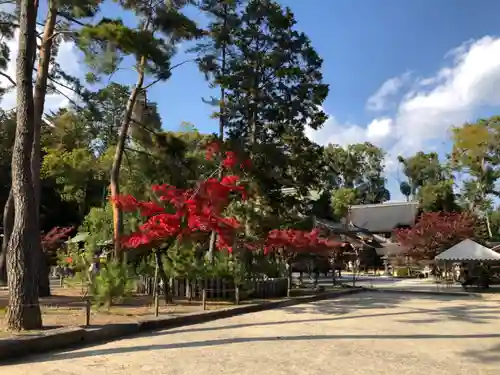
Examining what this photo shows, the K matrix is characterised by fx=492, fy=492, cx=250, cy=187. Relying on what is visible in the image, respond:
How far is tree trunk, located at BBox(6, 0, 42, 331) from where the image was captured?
820 cm

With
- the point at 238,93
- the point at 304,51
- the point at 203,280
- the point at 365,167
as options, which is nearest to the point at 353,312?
the point at 203,280

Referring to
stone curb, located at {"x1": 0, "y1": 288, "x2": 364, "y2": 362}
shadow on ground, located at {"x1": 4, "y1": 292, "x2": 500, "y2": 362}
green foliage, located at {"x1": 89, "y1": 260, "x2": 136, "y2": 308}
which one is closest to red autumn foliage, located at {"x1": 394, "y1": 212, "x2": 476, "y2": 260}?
shadow on ground, located at {"x1": 4, "y1": 292, "x2": 500, "y2": 362}

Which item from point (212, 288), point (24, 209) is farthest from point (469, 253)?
point (24, 209)

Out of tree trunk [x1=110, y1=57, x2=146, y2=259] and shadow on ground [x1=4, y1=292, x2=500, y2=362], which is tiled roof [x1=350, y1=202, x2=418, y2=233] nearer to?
shadow on ground [x1=4, y1=292, x2=500, y2=362]

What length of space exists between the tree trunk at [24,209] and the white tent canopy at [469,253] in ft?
60.0

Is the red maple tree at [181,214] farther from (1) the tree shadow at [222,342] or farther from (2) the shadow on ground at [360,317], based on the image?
(1) the tree shadow at [222,342]

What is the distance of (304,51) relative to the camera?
18.9m

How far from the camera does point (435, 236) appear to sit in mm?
30125

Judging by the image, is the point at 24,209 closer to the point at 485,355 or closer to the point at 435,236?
the point at 485,355

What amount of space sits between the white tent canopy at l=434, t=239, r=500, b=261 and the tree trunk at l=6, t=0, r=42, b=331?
1830 centimetres

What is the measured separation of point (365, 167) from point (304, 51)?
162 ft

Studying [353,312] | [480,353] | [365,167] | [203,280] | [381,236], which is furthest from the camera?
[365,167]

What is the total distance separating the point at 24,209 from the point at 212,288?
24.8 ft

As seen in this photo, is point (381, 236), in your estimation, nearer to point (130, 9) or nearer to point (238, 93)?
point (238, 93)
